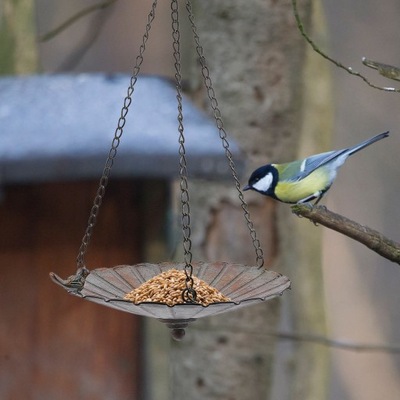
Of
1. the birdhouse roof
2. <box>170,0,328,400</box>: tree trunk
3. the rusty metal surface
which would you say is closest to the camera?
the rusty metal surface

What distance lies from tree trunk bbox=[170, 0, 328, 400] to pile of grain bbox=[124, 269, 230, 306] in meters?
1.65

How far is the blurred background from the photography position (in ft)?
18.2

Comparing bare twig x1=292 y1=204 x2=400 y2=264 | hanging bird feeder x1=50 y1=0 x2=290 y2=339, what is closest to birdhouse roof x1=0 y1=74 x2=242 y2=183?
hanging bird feeder x1=50 y1=0 x2=290 y2=339

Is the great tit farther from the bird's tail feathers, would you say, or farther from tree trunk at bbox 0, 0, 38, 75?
tree trunk at bbox 0, 0, 38, 75

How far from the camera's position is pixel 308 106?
254 inches

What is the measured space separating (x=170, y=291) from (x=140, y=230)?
2454mm

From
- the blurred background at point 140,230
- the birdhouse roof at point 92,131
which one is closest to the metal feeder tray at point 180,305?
the birdhouse roof at point 92,131

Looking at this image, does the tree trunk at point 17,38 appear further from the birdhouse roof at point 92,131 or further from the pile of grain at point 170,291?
the pile of grain at point 170,291

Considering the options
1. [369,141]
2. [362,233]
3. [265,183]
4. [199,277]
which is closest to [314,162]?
[265,183]

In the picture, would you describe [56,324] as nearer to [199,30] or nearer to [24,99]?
[24,99]

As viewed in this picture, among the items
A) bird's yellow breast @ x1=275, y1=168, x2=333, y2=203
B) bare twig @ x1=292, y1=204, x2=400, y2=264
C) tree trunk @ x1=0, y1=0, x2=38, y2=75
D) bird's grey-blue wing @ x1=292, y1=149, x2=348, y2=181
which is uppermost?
tree trunk @ x1=0, y1=0, x2=38, y2=75

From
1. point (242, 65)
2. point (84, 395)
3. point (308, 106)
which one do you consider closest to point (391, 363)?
point (308, 106)

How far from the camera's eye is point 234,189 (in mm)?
4953

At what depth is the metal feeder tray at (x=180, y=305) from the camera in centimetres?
276
